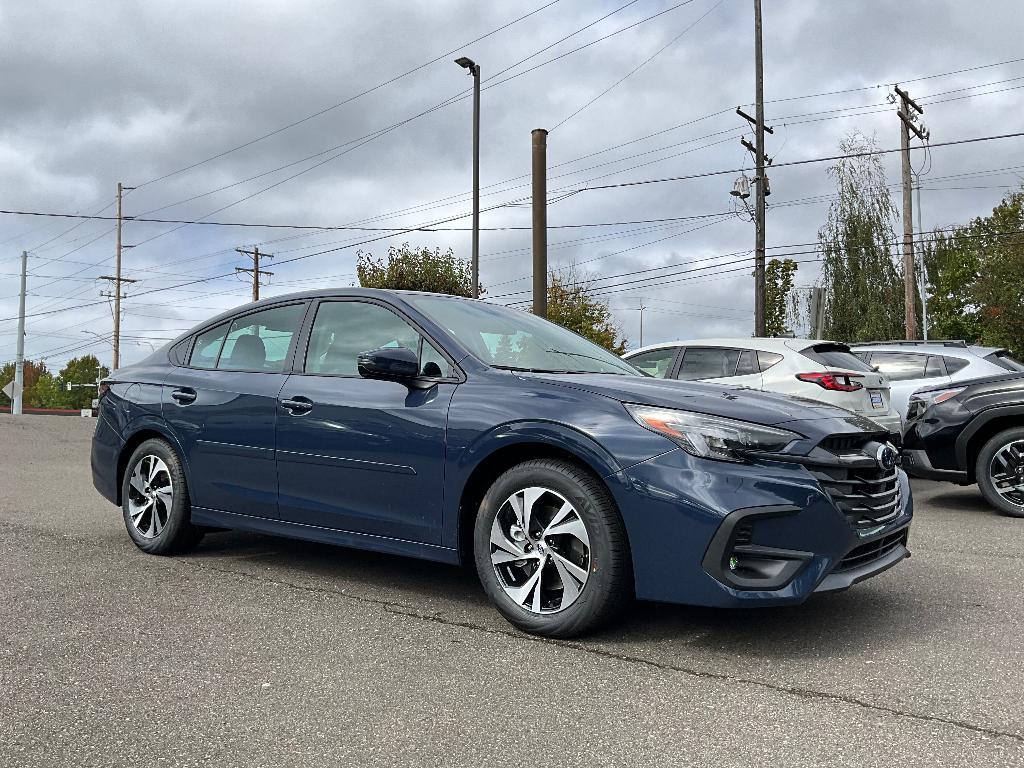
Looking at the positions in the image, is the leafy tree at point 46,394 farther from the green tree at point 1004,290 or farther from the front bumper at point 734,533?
the front bumper at point 734,533

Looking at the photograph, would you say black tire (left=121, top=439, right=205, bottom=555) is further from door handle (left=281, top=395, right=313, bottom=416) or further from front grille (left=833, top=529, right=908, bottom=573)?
front grille (left=833, top=529, right=908, bottom=573)

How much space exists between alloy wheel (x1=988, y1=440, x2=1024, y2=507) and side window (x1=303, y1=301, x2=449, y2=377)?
550 cm

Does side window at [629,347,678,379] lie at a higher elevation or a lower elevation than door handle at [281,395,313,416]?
higher

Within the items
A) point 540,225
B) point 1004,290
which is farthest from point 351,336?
point 1004,290

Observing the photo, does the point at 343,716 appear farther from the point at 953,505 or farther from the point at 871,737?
the point at 953,505

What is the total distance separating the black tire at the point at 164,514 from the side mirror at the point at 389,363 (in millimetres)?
1767

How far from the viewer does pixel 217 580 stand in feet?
16.0

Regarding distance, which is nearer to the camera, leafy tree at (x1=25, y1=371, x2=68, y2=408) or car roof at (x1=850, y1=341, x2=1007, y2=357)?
car roof at (x1=850, y1=341, x2=1007, y2=357)

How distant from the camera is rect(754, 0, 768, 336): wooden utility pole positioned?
20828mm

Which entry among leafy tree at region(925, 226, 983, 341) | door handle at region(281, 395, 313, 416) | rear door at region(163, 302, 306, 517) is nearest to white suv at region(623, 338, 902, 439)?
rear door at region(163, 302, 306, 517)

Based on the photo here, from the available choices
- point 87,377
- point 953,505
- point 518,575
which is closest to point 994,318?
point 953,505

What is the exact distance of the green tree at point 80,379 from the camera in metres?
131

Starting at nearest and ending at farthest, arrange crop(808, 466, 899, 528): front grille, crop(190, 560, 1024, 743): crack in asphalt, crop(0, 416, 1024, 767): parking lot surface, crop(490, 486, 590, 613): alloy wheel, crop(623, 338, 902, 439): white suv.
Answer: crop(0, 416, 1024, 767): parking lot surface, crop(190, 560, 1024, 743): crack in asphalt, crop(808, 466, 899, 528): front grille, crop(490, 486, 590, 613): alloy wheel, crop(623, 338, 902, 439): white suv

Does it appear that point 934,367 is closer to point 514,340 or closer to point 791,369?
point 791,369
